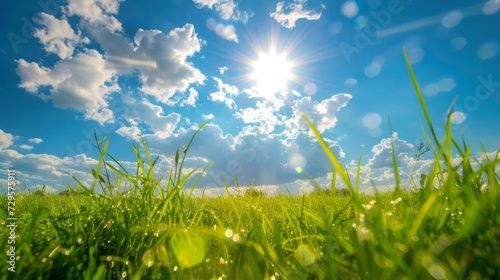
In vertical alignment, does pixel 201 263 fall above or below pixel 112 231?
below

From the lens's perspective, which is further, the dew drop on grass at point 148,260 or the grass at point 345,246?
the dew drop on grass at point 148,260

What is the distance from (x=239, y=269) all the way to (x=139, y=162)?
143 cm

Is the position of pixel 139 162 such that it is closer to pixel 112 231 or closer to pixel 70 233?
pixel 112 231

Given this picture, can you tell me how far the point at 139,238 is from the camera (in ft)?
7.08

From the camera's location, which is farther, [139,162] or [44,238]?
[139,162]

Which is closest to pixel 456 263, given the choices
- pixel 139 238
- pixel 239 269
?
pixel 239 269

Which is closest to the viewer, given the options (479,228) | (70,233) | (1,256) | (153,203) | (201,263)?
(479,228)

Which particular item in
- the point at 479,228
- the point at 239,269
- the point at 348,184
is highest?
the point at 348,184

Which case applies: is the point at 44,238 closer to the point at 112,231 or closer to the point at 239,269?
the point at 112,231

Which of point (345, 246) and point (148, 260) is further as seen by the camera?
point (148, 260)

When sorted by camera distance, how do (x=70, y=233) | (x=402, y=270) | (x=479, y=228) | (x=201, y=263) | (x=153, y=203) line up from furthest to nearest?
(x=153, y=203), (x=70, y=233), (x=201, y=263), (x=479, y=228), (x=402, y=270)

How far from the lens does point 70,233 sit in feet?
6.39

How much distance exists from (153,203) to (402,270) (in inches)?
76.6

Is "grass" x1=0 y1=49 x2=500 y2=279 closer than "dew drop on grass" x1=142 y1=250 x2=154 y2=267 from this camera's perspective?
Yes
